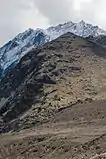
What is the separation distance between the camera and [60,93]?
18588 cm

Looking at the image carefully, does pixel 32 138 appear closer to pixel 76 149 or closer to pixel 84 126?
pixel 84 126

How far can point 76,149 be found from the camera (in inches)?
3521

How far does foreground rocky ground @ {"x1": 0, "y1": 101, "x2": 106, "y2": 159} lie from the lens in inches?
3464

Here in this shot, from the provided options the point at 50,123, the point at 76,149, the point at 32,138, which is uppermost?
the point at 50,123

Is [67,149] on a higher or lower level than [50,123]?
lower

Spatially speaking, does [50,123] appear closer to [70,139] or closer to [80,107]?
[80,107]

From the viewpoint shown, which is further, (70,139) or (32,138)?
(32,138)

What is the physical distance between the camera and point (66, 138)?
108 metres

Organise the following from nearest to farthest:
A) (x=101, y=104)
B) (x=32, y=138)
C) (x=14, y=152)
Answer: (x=14, y=152) < (x=32, y=138) < (x=101, y=104)

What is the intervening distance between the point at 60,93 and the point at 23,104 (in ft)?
48.6

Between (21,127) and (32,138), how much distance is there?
112ft

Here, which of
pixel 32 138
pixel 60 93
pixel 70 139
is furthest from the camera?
pixel 60 93

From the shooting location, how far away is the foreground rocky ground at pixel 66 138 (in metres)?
88.0

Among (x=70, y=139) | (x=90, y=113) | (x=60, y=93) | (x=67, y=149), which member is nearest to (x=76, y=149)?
(x=67, y=149)
